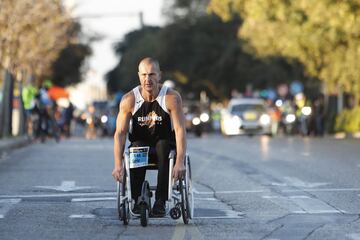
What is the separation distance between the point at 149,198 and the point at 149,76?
1158mm

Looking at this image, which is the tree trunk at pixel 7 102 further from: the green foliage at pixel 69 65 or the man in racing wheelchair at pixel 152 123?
the green foliage at pixel 69 65

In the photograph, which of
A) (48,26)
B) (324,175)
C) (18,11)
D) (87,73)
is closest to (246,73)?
(87,73)

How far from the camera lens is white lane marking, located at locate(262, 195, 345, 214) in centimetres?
1428

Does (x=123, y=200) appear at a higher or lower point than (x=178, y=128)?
lower

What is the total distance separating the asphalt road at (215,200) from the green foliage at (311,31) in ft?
36.3

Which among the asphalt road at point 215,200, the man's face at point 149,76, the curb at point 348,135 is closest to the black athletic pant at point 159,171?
the asphalt road at point 215,200

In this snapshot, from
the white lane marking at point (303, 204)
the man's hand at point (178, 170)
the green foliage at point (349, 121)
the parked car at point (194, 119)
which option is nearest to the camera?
the man's hand at point (178, 170)

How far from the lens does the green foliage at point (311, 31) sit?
38.8 meters

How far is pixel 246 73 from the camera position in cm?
10175

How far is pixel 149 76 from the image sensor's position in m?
12.5

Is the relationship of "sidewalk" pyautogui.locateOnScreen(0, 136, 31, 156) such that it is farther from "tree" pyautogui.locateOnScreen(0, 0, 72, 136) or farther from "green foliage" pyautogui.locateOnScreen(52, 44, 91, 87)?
"green foliage" pyautogui.locateOnScreen(52, 44, 91, 87)

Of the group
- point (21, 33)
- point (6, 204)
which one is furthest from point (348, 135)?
point (6, 204)

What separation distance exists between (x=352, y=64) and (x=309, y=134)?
5.96 metres

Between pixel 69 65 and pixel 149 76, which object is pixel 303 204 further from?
pixel 69 65
